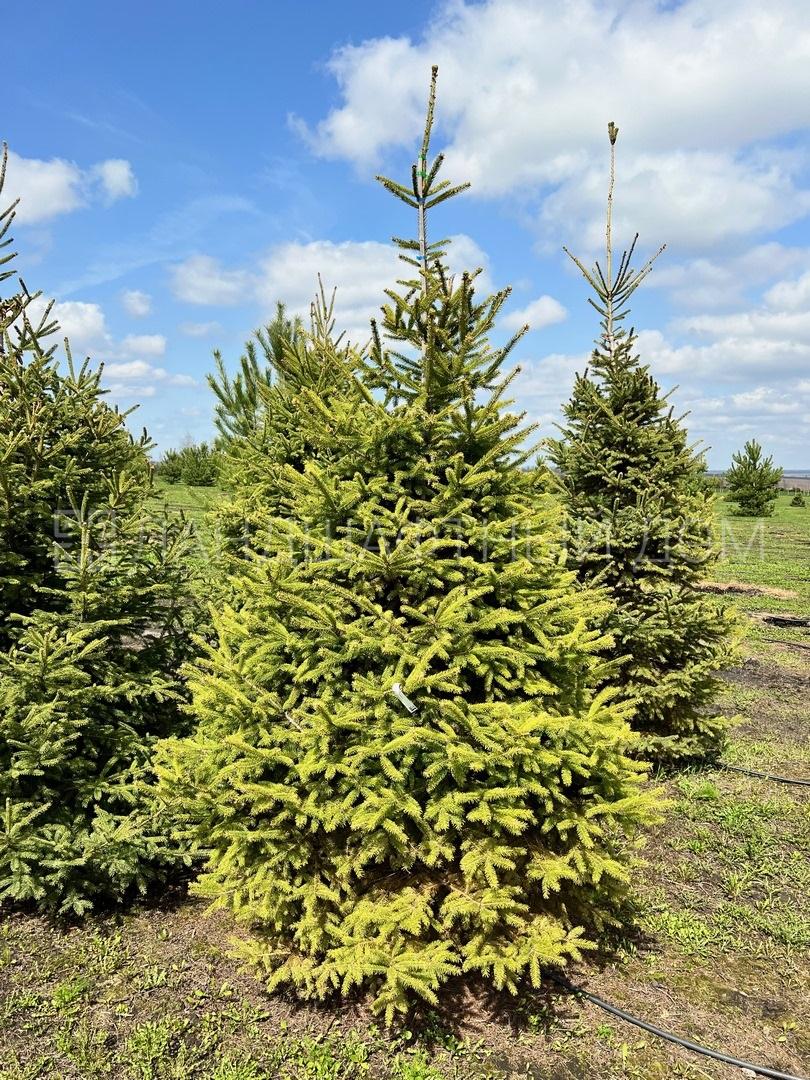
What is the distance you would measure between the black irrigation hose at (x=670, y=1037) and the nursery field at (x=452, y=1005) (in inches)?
1.5

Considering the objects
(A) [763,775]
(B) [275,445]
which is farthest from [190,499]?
(A) [763,775]

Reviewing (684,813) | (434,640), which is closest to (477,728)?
(434,640)

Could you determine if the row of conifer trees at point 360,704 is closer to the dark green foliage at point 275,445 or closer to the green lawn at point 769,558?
the dark green foliage at point 275,445

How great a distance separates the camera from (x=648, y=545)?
635 cm

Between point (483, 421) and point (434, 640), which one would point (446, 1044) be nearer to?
point (434, 640)

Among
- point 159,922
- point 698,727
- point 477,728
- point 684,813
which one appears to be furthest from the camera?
point 698,727

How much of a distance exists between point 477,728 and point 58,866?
108 inches

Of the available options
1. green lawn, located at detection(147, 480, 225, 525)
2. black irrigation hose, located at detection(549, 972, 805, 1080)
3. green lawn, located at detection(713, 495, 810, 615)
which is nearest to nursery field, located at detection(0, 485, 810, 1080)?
black irrigation hose, located at detection(549, 972, 805, 1080)

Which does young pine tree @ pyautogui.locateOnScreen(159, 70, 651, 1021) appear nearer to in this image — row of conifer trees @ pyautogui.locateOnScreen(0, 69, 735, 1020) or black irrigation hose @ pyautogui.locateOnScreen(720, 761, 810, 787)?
row of conifer trees @ pyautogui.locateOnScreen(0, 69, 735, 1020)

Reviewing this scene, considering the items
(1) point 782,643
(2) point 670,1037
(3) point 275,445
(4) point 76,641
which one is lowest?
(2) point 670,1037

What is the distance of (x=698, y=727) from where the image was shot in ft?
21.1

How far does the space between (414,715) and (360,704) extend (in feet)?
0.90

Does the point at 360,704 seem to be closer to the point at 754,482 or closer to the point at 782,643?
the point at 782,643

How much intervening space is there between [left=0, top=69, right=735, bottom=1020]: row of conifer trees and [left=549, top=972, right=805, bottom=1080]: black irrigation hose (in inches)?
A: 9.2
